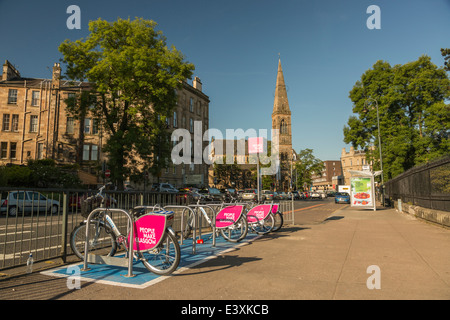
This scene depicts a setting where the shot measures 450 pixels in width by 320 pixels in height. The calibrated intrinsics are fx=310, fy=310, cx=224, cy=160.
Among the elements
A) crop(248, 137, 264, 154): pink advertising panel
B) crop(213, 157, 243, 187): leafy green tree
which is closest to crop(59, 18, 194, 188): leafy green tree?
crop(248, 137, 264, 154): pink advertising panel

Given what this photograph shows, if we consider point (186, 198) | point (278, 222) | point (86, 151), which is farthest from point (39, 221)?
point (86, 151)

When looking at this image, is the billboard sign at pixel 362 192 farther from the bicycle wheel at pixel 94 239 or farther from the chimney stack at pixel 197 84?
the chimney stack at pixel 197 84

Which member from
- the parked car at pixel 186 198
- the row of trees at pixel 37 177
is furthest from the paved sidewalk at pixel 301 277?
the row of trees at pixel 37 177

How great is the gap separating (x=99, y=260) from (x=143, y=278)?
1.06m

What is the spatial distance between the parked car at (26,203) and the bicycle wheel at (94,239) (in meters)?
0.65

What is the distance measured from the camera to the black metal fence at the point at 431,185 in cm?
1133

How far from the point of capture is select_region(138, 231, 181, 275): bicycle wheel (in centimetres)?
511

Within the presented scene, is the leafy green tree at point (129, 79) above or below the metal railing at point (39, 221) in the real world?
above

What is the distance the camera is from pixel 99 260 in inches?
217

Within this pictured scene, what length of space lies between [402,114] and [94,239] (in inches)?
1381

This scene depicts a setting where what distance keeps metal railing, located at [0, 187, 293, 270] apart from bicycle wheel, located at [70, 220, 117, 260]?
0.75 feet

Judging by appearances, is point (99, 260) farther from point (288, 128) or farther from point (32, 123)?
point (288, 128)

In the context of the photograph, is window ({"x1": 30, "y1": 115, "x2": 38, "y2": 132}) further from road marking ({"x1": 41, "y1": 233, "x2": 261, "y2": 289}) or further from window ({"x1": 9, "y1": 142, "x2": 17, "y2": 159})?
road marking ({"x1": 41, "y1": 233, "x2": 261, "y2": 289})

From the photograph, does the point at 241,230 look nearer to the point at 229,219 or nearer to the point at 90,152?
the point at 229,219
